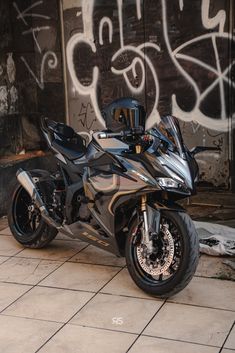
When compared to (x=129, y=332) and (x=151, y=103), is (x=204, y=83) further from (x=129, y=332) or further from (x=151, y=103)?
(x=129, y=332)

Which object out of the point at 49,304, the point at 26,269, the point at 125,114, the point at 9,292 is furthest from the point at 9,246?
the point at 125,114

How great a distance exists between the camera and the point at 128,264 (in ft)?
14.7

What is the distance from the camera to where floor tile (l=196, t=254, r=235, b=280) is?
4.72 meters

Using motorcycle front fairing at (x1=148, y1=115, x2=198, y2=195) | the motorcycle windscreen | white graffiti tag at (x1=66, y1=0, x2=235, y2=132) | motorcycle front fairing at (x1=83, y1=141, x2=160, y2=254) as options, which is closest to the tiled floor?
motorcycle front fairing at (x1=83, y1=141, x2=160, y2=254)

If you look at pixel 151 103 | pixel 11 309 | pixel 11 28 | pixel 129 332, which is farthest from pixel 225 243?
pixel 11 28

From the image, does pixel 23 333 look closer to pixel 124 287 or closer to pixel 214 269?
pixel 124 287

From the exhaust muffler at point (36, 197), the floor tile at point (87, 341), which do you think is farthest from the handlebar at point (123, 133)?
the floor tile at point (87, 341)

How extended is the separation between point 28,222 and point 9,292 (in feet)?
4.12

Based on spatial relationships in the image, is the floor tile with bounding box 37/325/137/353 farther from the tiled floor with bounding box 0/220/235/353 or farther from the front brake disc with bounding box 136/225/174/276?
the front brake disc with bounding box 136/225/174/276

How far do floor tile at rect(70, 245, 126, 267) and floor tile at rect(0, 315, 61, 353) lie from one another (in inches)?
47.6

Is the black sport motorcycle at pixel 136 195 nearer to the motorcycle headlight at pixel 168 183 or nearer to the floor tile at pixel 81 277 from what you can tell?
the motorcycle headlight at pixel 168 183

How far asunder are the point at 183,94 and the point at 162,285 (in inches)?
134

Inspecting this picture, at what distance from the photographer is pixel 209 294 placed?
4.38m

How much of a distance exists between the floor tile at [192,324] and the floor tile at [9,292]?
3.84ft
